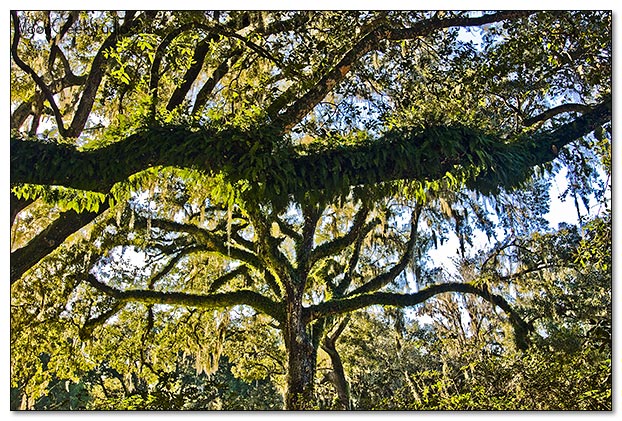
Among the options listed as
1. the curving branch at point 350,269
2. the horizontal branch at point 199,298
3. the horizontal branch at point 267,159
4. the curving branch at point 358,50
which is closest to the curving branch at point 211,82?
the curving branch at point 358,50

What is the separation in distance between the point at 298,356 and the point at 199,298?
927 millimetres

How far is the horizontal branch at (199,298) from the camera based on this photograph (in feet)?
14.1

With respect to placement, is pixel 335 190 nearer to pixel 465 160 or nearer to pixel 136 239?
pixel 465 160

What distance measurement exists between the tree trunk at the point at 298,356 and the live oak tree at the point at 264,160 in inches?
0.6

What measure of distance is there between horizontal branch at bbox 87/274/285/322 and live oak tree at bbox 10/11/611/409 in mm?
16

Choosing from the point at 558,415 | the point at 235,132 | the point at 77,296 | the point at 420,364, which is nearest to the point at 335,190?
the point at 235,132

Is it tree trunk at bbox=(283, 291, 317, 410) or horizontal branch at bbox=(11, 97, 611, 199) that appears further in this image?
tree trunk at bbox=(283, 291, 317, 410)

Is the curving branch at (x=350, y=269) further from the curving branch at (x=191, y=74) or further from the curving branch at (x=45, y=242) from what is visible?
A: the curving branch at (x=45, y=242)

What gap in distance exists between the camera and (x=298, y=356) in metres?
4.24

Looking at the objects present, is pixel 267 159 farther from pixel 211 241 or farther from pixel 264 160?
pixel 211 241

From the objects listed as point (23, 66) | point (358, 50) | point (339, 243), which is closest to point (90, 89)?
point (23, 66)

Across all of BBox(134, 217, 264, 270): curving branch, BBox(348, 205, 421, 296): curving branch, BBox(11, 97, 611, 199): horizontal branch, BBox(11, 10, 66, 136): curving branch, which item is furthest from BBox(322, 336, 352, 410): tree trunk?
BBox(11, 10, 66, 136): curving branch

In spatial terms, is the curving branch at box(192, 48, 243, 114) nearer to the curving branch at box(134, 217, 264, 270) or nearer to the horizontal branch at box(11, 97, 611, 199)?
the curving branch at box(134, 217, 264, 270)

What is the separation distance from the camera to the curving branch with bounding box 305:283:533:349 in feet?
13.0
